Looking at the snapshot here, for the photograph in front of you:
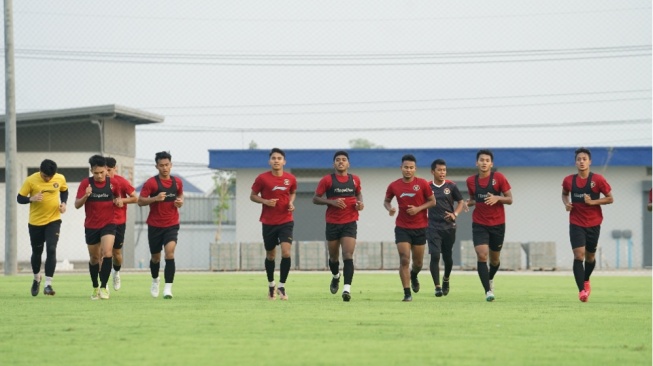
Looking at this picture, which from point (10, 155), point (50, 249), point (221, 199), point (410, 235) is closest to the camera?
point (410, 235)

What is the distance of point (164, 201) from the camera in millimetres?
19000

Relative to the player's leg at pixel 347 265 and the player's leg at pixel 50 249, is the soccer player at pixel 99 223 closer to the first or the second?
the player's leg at pixel 50 249

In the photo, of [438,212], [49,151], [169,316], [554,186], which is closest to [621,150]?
[554,186]

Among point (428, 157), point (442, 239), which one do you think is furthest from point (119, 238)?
point (428, 157)

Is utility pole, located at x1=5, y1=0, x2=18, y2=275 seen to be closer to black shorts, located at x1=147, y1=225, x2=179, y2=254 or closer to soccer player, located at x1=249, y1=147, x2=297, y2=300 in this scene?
black shorts, located at x1=147, y1=225, x2=179, y2=254

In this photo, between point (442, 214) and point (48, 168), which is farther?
point (442, 214)

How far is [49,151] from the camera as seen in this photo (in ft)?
150

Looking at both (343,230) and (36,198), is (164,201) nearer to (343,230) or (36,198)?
(36,198)

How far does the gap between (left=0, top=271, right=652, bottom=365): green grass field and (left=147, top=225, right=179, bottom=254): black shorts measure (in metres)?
0.89

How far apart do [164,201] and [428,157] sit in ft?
96.6

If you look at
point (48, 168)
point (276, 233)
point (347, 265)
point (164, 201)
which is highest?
point (48, 168)

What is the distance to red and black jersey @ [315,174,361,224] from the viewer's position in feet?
61.4

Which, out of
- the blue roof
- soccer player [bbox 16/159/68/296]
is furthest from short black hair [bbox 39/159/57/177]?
the blue roof

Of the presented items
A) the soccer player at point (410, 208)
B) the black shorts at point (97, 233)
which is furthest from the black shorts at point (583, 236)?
the black shorts at point (97, 233)
